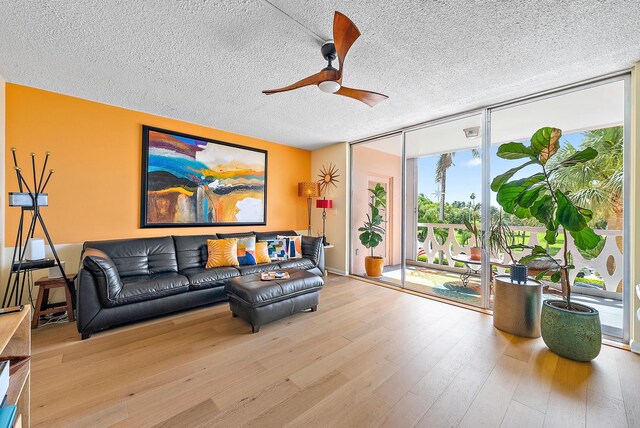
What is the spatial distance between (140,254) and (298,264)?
2115 mm

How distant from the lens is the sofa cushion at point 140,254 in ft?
9.68

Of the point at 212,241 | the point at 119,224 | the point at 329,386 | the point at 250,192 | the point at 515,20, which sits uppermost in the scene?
the point at 515,20

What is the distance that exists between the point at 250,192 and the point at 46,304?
2864 mm

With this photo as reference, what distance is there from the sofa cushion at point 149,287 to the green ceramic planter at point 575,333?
3680 millimetres

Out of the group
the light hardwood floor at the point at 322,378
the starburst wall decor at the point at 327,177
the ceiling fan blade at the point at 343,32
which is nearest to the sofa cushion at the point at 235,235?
the light hardwood floor at the point at 322,378

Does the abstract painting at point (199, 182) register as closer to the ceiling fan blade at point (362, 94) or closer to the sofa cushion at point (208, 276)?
the sofa cushion at point (208, 276)

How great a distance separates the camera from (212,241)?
11.8 feet

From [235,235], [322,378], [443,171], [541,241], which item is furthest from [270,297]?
[443,171]

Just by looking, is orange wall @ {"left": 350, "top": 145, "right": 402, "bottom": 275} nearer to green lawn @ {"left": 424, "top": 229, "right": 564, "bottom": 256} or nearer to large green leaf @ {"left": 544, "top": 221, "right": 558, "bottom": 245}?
green lawn @ {"left": 424, "top": 229, "right": 564, "bottom": 256}

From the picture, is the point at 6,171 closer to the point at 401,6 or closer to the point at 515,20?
the point at 401,6

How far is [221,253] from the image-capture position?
3559 millimetres

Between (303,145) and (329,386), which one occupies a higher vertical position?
(303,145)

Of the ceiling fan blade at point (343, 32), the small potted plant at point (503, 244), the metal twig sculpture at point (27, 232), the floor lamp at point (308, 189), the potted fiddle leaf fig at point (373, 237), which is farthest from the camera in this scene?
the floor lamp at point (308, 189)

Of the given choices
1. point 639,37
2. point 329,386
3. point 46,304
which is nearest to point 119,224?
point 46,304
